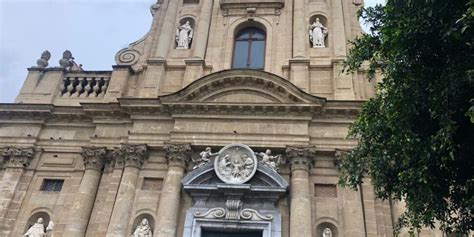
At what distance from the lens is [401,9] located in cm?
809

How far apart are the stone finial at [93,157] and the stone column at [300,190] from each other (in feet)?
19.8

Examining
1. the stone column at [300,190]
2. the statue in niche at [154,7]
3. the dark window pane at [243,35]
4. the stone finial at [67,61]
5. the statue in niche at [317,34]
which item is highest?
the statue in niche at [154,7]

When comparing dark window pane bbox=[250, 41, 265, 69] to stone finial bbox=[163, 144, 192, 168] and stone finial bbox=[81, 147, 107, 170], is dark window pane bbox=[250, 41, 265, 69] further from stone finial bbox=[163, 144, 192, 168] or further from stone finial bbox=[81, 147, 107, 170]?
stone finial bbox=[81, 147, 107, 170]

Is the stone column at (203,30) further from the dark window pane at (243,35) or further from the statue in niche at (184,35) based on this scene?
the dark window pane at (243,35)

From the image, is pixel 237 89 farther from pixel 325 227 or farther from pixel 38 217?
pixel 38 217

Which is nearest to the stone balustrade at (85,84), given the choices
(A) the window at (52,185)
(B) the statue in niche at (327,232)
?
(A) the window at (52,185)

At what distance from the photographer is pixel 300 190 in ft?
44.5

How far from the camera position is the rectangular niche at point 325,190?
14.0 meters

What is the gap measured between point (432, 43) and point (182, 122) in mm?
9198

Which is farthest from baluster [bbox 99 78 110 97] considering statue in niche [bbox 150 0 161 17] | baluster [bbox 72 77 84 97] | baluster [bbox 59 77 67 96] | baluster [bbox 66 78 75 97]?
statue in niche [bbox 150 0 161 17]

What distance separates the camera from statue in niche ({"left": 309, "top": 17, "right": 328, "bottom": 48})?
683 inches

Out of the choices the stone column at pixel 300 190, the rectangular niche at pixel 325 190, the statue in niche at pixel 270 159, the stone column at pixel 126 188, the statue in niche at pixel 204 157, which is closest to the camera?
the stone column at pixel 300 190

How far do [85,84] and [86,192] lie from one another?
479cm

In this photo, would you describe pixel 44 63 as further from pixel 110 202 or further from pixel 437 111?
pixel 437 111
